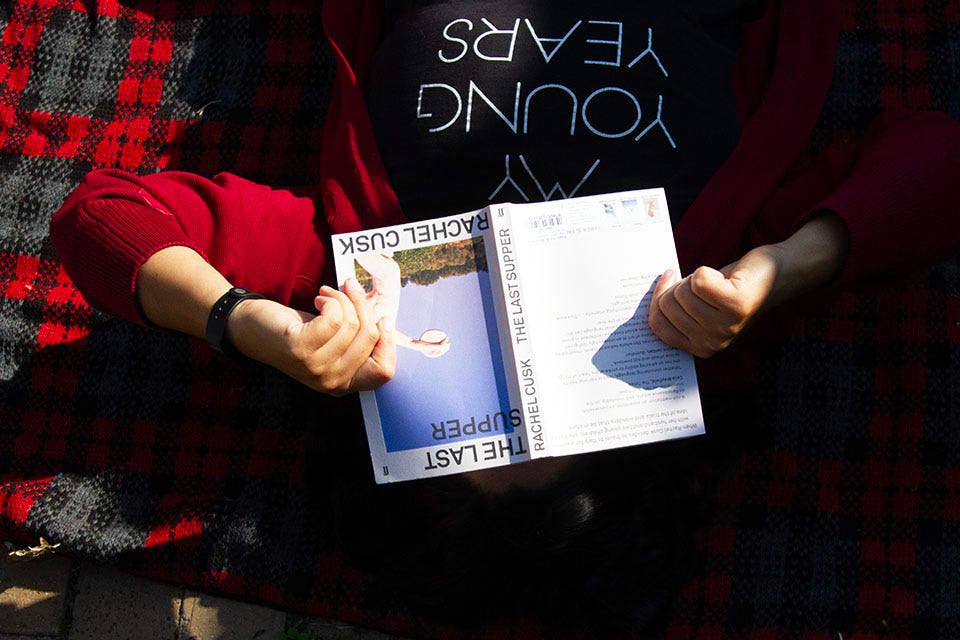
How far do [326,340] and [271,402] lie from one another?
606mm

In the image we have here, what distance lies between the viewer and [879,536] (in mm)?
1619

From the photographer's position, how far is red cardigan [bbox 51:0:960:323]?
1.29 m

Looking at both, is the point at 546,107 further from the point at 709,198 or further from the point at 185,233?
the point at 185,233

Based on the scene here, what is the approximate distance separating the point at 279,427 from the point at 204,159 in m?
0.56

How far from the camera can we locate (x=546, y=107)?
4.38ft

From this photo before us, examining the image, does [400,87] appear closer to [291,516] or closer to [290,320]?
[290,320]

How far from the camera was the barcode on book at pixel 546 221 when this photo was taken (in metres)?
1.23

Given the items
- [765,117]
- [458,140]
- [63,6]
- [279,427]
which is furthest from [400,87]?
[63,6]

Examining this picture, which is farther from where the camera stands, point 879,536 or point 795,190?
point 879,536

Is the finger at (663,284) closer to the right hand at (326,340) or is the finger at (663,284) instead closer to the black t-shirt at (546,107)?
the black t-shirt at (546,107)

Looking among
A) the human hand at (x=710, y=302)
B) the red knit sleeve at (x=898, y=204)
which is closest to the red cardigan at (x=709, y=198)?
the red knit sleeve at (x=898, y=204)

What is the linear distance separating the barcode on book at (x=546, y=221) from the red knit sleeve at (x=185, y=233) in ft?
1.20

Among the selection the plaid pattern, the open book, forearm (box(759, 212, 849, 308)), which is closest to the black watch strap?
the open book

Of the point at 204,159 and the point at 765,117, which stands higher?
the point at 204,159
